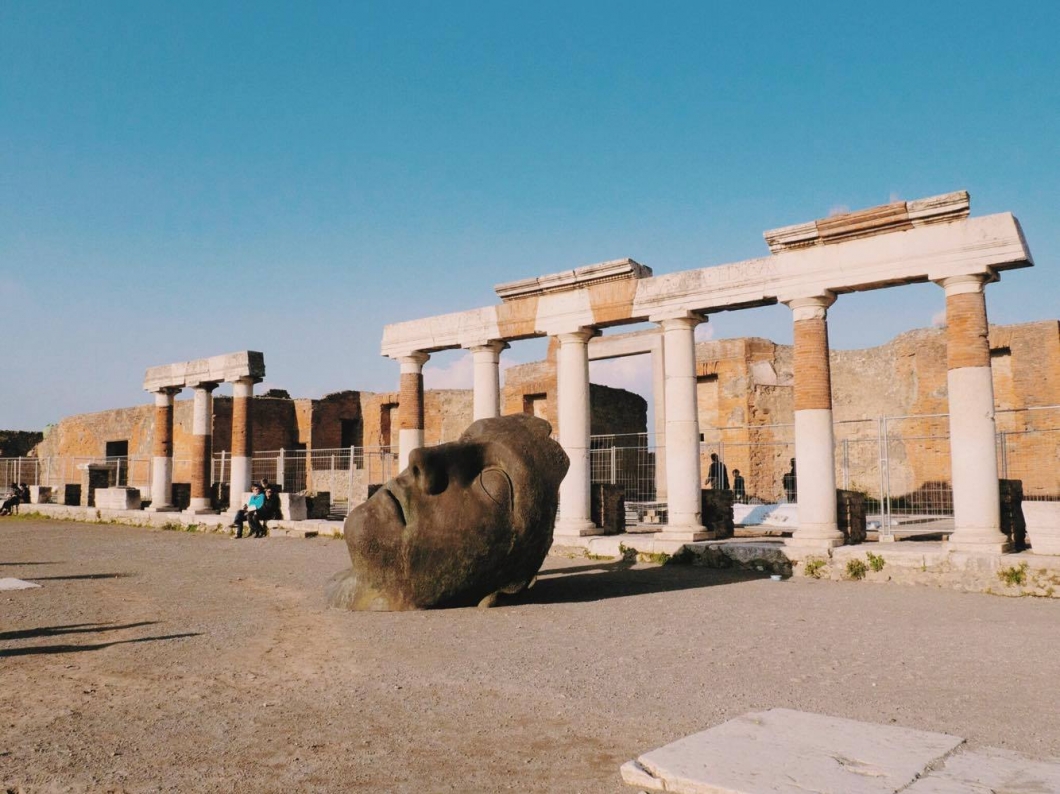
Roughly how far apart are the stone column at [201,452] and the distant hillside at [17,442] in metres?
23.1

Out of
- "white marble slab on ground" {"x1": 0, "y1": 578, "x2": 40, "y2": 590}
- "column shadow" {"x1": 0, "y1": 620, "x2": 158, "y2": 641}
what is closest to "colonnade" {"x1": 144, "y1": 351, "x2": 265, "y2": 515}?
"white marble slab on ground" {"x1": 0, "y1": 578, "x2": 40, "y2": 590}

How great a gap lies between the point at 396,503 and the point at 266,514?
10.3m

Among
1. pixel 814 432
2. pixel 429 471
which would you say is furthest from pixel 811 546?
pixel 429 471

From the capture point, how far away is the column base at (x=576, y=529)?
1285 cm

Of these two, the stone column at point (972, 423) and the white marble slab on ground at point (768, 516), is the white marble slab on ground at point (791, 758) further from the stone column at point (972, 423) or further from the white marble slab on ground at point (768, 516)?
the white marble slab on ground at point (768, 516)

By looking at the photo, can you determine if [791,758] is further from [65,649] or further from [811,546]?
[811,546]

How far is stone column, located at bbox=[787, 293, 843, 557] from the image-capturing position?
1067cm

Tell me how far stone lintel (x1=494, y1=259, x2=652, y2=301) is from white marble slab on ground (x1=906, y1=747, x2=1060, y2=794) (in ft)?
31.4

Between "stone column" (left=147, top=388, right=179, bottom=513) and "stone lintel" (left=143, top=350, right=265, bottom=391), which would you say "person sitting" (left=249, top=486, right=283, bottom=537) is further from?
"stone column" (left=147, top=388, right=179, bottom=513)

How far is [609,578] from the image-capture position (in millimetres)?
10234

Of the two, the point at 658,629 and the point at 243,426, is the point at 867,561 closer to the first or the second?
the point at 658,629

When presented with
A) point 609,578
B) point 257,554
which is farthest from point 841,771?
point 257,554

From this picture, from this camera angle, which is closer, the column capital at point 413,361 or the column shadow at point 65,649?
the column shadow at point 65,649

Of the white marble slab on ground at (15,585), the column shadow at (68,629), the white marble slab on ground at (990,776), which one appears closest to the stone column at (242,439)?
the white marble slab on ground at (15,585)
